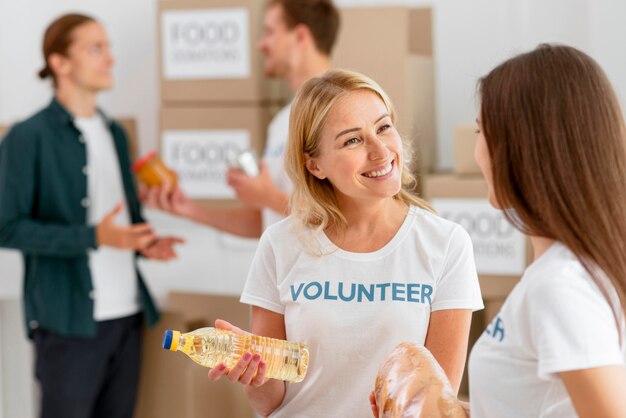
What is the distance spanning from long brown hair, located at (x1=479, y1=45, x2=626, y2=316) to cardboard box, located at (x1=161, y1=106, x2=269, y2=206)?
6.69 feet

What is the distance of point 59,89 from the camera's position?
9.48 ft

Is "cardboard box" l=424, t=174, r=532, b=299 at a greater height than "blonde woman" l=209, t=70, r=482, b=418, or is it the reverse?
"blonde woman" l=209, t=70, r=482, b=418

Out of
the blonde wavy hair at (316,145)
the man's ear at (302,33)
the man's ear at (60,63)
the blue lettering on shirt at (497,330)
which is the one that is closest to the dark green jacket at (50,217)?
the man's ear at (60,63)

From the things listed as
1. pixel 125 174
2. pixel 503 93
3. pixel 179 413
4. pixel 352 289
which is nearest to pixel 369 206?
pixel 352 289

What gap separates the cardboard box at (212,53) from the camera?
9.79 ft

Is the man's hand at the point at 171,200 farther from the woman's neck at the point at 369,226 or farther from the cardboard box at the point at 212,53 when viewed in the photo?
the woman's neck at the point at 369,226

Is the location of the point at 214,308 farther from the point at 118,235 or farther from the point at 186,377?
the point at 118,235

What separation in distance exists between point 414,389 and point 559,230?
0.27m

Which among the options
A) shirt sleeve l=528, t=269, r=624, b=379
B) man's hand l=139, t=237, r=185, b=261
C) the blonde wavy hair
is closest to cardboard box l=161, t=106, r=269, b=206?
man's hand l=139, t=237, r=185, b=261

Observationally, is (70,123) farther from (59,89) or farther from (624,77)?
(624,77)

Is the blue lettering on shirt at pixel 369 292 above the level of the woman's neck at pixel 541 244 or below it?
below

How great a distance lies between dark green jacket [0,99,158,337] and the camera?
107 inches

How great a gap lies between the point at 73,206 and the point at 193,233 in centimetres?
56

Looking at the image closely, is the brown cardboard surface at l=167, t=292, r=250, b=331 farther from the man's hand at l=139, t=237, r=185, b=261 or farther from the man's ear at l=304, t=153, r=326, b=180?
the man's ear at l=304, t=153, r=326, b=180
